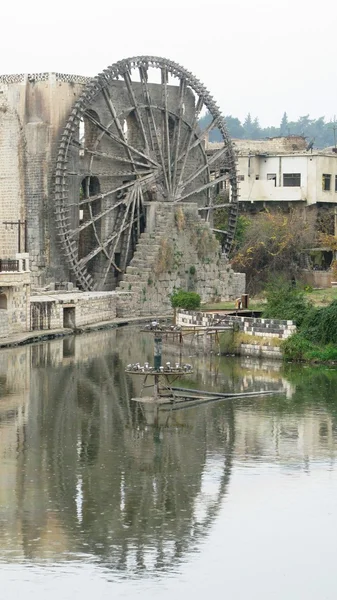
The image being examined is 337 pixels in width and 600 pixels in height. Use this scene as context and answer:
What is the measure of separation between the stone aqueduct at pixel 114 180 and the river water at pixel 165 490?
11466mm

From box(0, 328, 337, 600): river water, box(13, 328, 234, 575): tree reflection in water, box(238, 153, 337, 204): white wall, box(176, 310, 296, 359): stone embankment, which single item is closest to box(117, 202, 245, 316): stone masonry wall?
box(238, 153, 337, 204): white wall

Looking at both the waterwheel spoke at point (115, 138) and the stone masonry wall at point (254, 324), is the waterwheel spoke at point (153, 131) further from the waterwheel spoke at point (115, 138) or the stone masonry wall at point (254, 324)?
the stone masonry wall at point (254, 324)

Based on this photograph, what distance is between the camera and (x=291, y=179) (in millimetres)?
51531

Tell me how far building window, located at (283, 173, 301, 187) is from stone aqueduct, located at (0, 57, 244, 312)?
11.9ft

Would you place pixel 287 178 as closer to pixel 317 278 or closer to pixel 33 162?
pixel 317 278

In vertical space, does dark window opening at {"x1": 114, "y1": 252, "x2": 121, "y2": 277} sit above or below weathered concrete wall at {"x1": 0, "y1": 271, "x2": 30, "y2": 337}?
above

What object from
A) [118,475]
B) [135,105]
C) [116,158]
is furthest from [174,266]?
[118,475]

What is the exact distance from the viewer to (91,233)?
145ft

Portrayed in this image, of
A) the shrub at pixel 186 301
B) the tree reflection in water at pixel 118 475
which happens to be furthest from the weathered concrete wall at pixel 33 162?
the tree reflection in water at pixel 118 475

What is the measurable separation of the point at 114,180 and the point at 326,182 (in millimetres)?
10317

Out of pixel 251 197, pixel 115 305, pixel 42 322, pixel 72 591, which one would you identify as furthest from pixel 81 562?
pixel 251 197

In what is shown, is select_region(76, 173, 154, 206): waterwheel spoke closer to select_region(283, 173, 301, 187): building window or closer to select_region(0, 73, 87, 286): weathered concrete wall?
select_region(0, 73, 87, 286): weathered concrete wall

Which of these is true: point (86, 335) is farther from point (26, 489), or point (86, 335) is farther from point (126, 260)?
point (26, 489)

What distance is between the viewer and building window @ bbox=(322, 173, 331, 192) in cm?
5131
